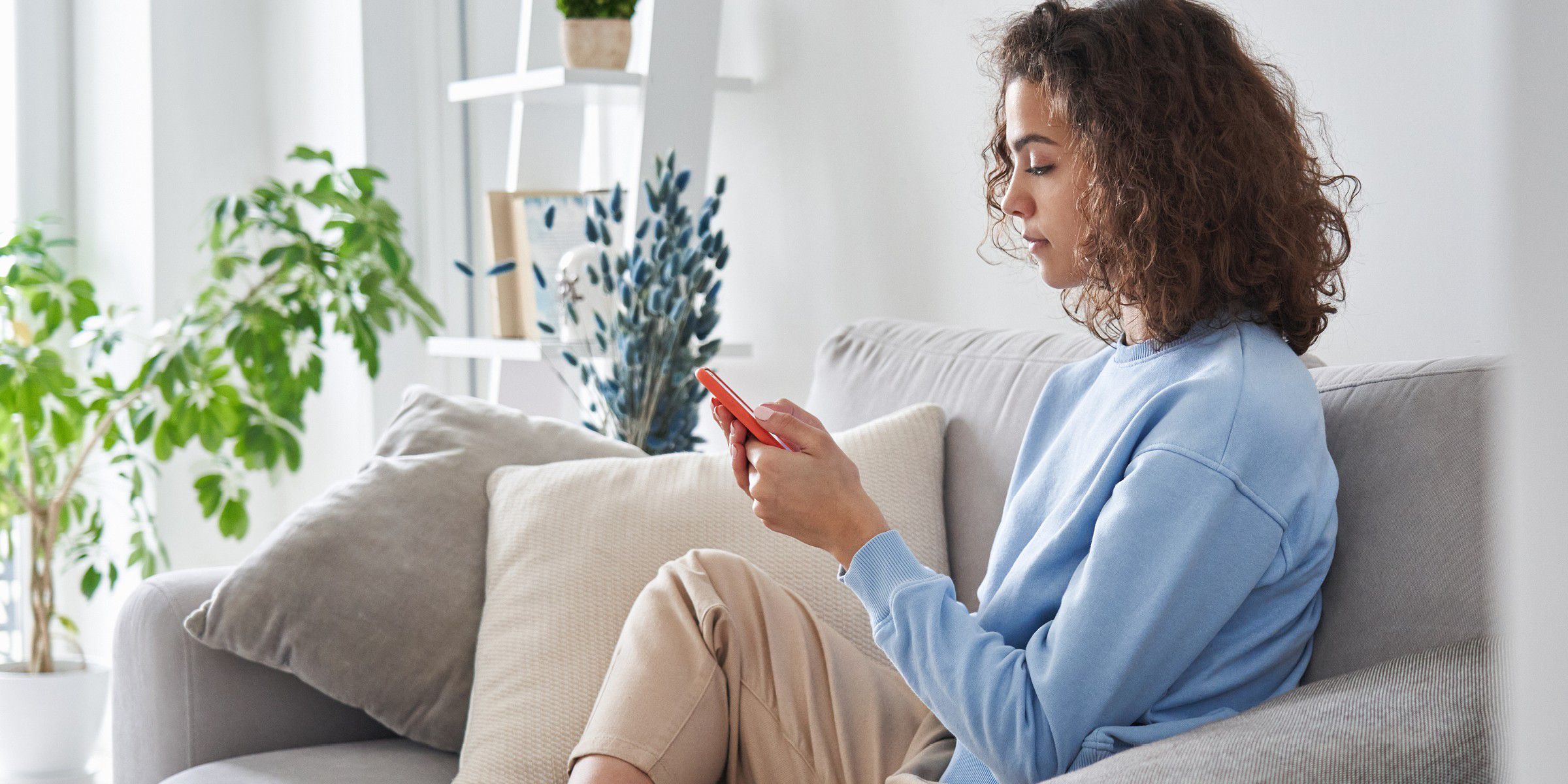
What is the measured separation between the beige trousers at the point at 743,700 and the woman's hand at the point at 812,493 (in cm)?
17

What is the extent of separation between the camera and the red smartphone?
1.05m

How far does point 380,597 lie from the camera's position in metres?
1.43

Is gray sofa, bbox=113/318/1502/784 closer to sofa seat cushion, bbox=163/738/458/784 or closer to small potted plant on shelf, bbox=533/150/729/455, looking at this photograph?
sofa seat cushion, bbox=163/738/458/784

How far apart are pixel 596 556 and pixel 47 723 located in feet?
5.20

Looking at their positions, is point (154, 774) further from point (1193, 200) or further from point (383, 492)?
point (1193, 200)

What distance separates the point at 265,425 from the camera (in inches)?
96.4

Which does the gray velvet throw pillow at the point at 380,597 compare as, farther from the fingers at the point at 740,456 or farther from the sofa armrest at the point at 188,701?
the fingers at the point at 740,456

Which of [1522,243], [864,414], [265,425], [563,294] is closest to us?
[1522,243]

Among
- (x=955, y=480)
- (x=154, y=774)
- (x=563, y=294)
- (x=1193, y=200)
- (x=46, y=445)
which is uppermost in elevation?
(x=1193, y=200)

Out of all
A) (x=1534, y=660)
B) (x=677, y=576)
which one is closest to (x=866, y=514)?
(x=677, y=576)

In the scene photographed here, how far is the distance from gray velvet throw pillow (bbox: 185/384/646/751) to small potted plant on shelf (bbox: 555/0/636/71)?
943 millimetres

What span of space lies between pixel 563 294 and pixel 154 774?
38.2 inches

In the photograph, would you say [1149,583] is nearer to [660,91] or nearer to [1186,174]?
[1186,174]

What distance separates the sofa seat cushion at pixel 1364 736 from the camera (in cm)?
69
